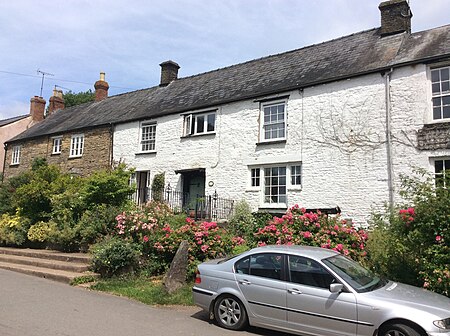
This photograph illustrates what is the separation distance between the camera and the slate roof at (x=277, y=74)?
1393 cm

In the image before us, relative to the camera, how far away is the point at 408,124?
12664 mm

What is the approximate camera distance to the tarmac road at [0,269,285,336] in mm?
5887

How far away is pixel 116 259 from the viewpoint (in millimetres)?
9742

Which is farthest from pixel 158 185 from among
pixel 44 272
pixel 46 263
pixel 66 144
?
pixel 66 144

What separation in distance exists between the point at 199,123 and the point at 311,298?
13.9m

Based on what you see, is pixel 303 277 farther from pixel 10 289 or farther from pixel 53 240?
pixel 53 240

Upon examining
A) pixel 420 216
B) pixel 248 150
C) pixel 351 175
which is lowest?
pixel 420 216

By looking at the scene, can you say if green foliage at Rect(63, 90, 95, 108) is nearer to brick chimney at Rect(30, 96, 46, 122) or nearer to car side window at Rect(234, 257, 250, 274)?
brick chimney at Rect(30, 96, 46, 122)

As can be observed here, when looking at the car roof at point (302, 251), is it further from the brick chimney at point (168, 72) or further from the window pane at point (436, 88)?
the brick chimney at point (168, 72)

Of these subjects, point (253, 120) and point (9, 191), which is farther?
point (9, 191)

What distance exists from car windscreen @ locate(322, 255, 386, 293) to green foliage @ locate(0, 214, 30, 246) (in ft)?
41.8

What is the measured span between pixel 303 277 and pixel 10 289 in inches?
267

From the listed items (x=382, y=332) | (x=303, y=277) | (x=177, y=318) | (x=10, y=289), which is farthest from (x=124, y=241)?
(x=382, y=332)

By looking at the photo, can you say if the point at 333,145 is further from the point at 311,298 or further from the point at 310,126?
the point at 311,298
